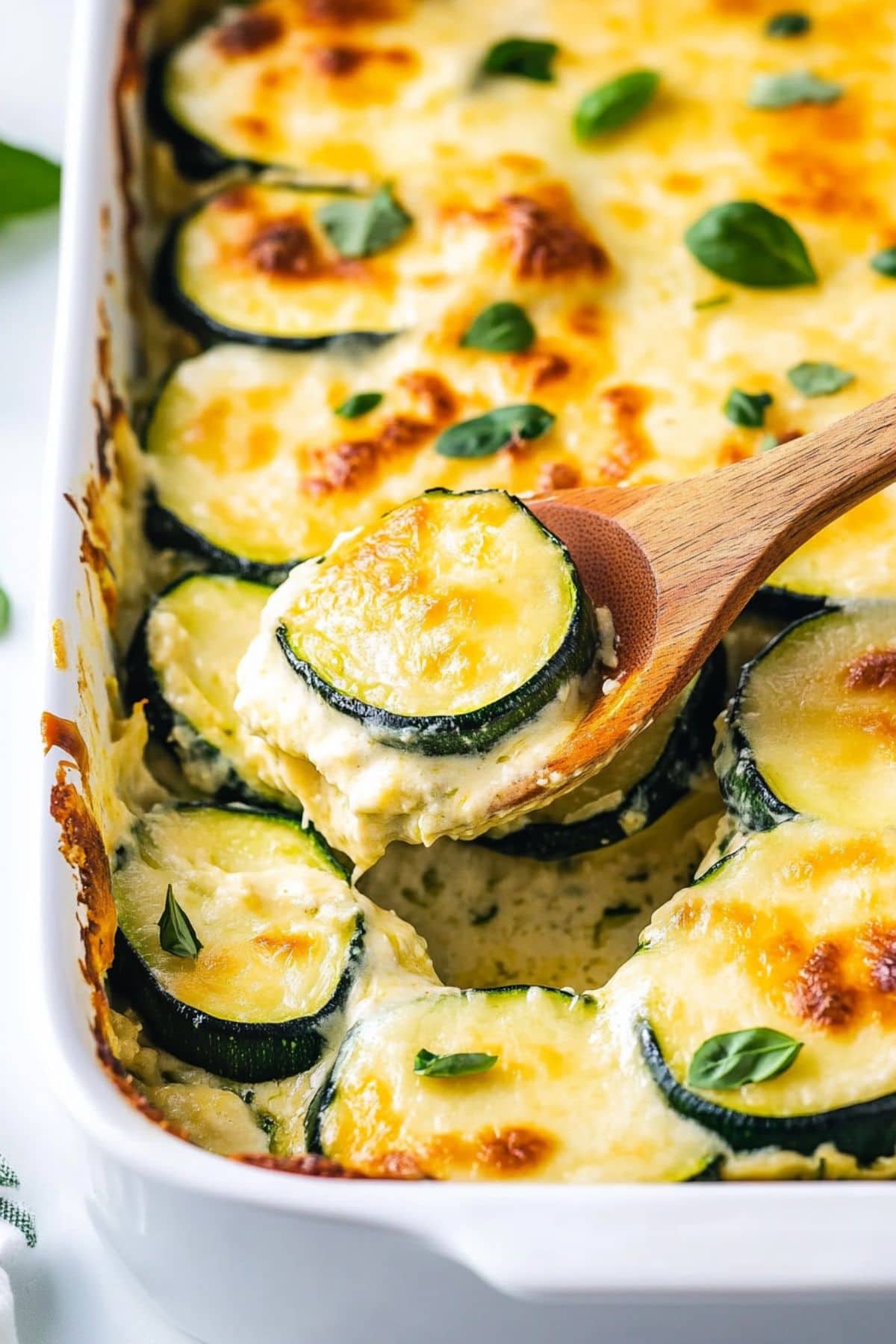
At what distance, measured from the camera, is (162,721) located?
286cm

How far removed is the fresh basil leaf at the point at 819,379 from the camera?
3109 mm

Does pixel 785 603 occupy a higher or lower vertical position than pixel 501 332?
lower

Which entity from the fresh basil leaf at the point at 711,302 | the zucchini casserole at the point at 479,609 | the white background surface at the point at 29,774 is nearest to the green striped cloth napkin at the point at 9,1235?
the white background surface at the point at 29,774

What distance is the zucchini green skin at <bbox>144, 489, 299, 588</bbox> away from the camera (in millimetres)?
2990

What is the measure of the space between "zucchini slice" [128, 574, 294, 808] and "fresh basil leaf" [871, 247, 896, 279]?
4.28 ft

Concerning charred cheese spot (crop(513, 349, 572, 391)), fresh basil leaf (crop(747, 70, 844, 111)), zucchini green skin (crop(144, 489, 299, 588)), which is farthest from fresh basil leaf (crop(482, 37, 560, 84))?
zucchini green skin (crop(144, 489, 299, 588))

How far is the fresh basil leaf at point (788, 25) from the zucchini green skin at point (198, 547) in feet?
5.73

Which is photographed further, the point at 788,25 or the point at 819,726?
the point at 788,25

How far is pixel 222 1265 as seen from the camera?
2217mm

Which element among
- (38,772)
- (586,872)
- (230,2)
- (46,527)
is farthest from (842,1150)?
(230,2)

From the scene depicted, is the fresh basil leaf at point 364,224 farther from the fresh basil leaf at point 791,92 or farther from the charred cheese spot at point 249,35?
the fresh basil leaf at point 791,92

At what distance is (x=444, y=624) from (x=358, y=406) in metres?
0.78

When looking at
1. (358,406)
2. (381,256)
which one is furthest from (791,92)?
(358,406)

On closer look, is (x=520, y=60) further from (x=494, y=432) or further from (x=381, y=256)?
(x=494, y=432)
